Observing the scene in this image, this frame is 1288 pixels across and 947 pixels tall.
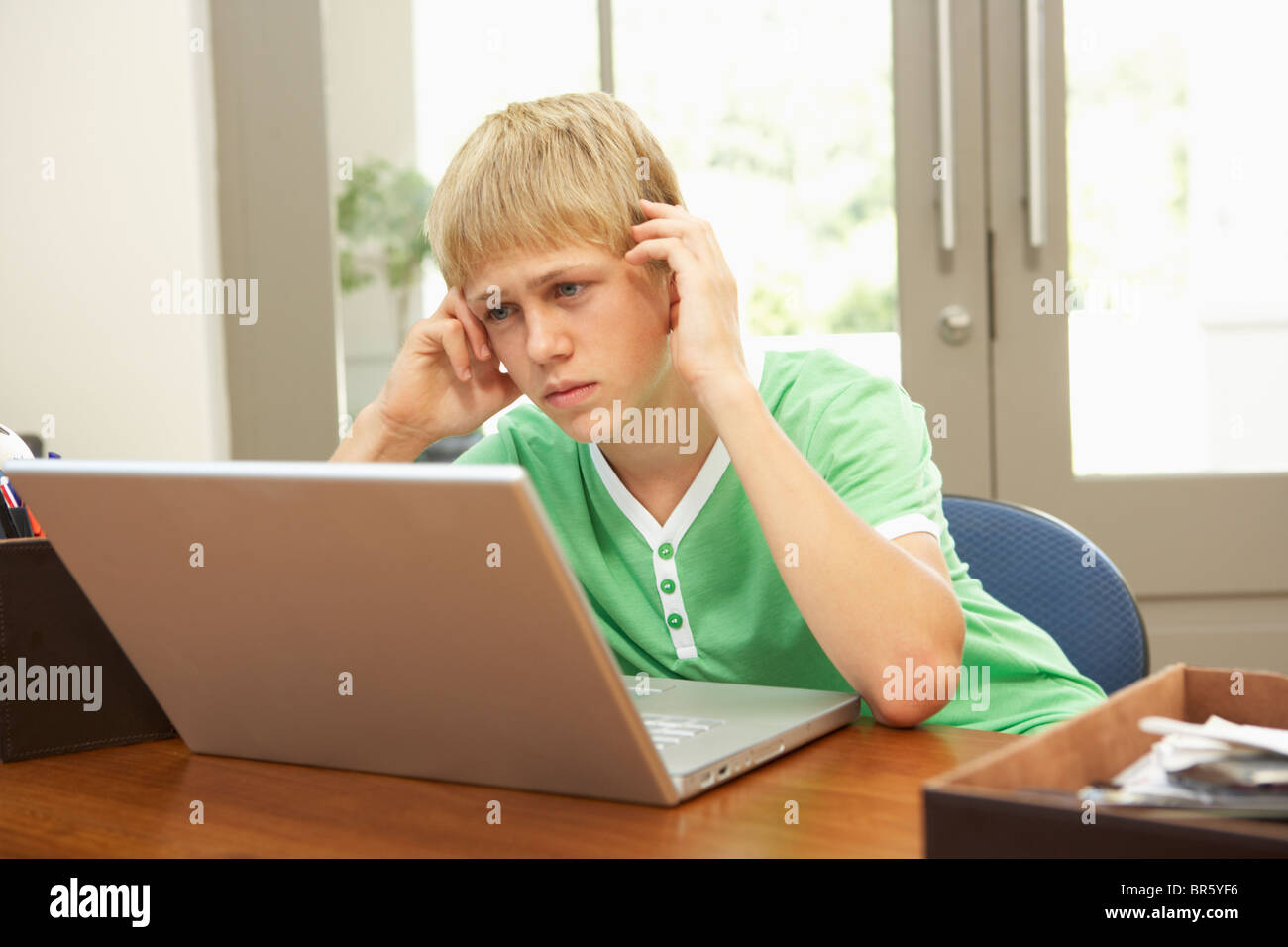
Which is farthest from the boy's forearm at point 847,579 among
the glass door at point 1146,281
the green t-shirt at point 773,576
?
the glass door at point 1146,281

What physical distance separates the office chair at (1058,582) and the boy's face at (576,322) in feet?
1.28

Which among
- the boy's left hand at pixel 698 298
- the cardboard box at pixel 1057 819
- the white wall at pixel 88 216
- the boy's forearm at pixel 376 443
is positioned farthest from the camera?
the white wall at pixel 88 216

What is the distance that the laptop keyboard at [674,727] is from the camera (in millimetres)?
751

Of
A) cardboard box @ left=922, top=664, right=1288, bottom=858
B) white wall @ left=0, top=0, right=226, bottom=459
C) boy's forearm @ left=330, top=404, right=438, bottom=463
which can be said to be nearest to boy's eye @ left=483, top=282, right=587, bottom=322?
boy's forearm @ left=330, top=404, right=438, bottom=463

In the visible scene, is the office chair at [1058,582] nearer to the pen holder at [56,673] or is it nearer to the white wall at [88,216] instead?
the pen holder at [56,673]

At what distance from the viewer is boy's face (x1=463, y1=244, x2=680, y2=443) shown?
1.03 m

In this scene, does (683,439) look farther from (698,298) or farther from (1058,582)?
(1058,582)

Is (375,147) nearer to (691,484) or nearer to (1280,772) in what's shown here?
(691,484)

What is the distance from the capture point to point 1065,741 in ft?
1.77

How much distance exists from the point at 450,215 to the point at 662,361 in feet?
0.74

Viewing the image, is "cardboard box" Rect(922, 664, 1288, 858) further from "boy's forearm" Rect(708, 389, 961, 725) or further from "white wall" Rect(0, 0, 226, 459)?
"white wall" Rect(0, 0, 226, 459)

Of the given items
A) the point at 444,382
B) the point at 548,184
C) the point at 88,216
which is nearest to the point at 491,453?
the point at 444,382

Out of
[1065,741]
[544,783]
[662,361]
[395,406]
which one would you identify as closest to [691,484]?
[662,361]

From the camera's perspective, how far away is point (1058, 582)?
3.86ft
